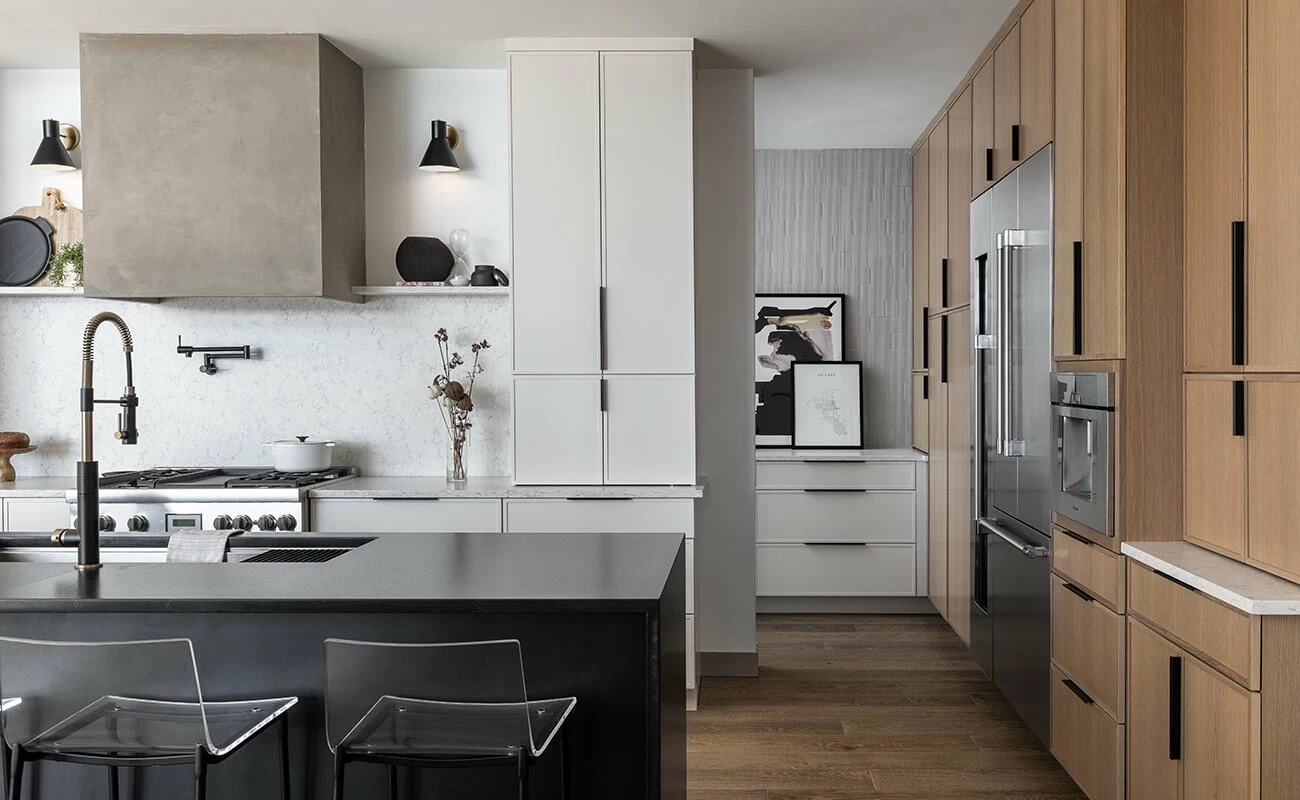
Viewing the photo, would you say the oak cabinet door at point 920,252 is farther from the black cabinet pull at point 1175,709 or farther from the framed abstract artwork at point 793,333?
the black cabinet pull at point 1175,709

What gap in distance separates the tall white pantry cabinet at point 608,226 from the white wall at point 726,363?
424 millimetres

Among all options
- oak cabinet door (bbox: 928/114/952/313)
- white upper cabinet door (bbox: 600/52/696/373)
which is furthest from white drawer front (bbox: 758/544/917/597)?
white upper cabinet door (bbox: 600/52/696/373)

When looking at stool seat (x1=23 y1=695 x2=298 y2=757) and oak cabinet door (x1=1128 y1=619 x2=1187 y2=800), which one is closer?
stool seat (x1=23 y1=695 x2=298 y2=757)

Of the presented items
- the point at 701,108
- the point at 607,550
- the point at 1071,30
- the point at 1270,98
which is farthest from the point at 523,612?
the point at 701,108

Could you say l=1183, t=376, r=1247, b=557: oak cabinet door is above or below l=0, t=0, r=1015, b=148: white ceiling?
below

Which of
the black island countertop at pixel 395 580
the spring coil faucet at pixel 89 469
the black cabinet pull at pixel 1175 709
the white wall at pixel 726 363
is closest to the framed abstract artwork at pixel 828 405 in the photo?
the white wall at pixel 726 363

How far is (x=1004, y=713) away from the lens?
411 cm

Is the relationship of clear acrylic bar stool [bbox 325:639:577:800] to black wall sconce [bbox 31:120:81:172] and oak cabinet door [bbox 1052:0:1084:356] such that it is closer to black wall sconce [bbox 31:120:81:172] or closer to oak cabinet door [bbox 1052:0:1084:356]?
oak cabinet door [bbox 1052:0:1084:356]

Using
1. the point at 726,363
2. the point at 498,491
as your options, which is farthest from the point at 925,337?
the point at 498,491

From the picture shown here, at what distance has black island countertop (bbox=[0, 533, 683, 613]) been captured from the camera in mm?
1992

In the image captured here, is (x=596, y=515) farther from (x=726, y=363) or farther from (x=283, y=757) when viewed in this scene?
(x=283, y=757)

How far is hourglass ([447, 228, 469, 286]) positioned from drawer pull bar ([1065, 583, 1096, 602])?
2.66 m

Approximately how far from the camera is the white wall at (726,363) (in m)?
4.59

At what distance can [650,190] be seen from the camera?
420 cm
